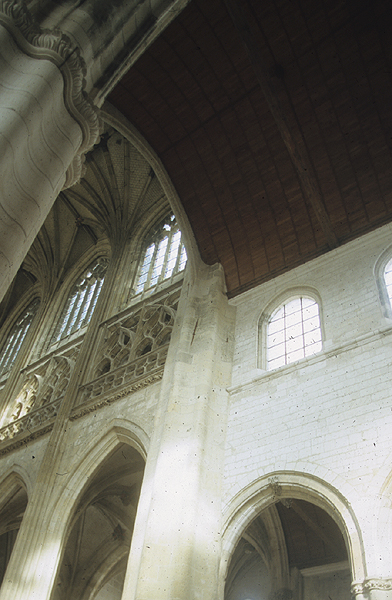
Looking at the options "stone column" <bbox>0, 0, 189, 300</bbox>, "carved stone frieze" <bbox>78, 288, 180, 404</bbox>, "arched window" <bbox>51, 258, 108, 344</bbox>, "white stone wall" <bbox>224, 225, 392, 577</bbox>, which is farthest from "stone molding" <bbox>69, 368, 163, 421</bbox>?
"stone column" <bbox>0, 0, 189, 300</bbox>

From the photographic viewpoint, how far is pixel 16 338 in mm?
17734

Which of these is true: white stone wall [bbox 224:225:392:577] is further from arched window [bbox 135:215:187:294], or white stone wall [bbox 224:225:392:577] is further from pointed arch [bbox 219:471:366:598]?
arched window [bbox 135:215:187:294]

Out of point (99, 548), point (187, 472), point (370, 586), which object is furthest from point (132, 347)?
point (370, 586)

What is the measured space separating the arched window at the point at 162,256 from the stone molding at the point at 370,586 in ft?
27.6

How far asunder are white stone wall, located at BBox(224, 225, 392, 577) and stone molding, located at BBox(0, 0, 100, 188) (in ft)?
15.6

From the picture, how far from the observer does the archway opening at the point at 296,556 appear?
34.0 ft

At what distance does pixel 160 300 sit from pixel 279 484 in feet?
19.2

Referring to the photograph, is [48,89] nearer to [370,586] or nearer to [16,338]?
[370,586]

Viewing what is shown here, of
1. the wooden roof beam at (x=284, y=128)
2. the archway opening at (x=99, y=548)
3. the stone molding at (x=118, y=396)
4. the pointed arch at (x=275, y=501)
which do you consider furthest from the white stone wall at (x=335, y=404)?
the archway opening at (x=99, y=548)

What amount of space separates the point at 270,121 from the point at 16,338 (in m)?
10.9

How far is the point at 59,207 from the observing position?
1853 centimetres

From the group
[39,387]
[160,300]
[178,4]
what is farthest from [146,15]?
[39,387]

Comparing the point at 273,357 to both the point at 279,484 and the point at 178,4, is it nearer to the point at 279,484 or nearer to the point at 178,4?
the point at 279,484

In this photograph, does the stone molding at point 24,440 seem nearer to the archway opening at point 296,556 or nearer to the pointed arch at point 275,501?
the archway opening at point 296,556
